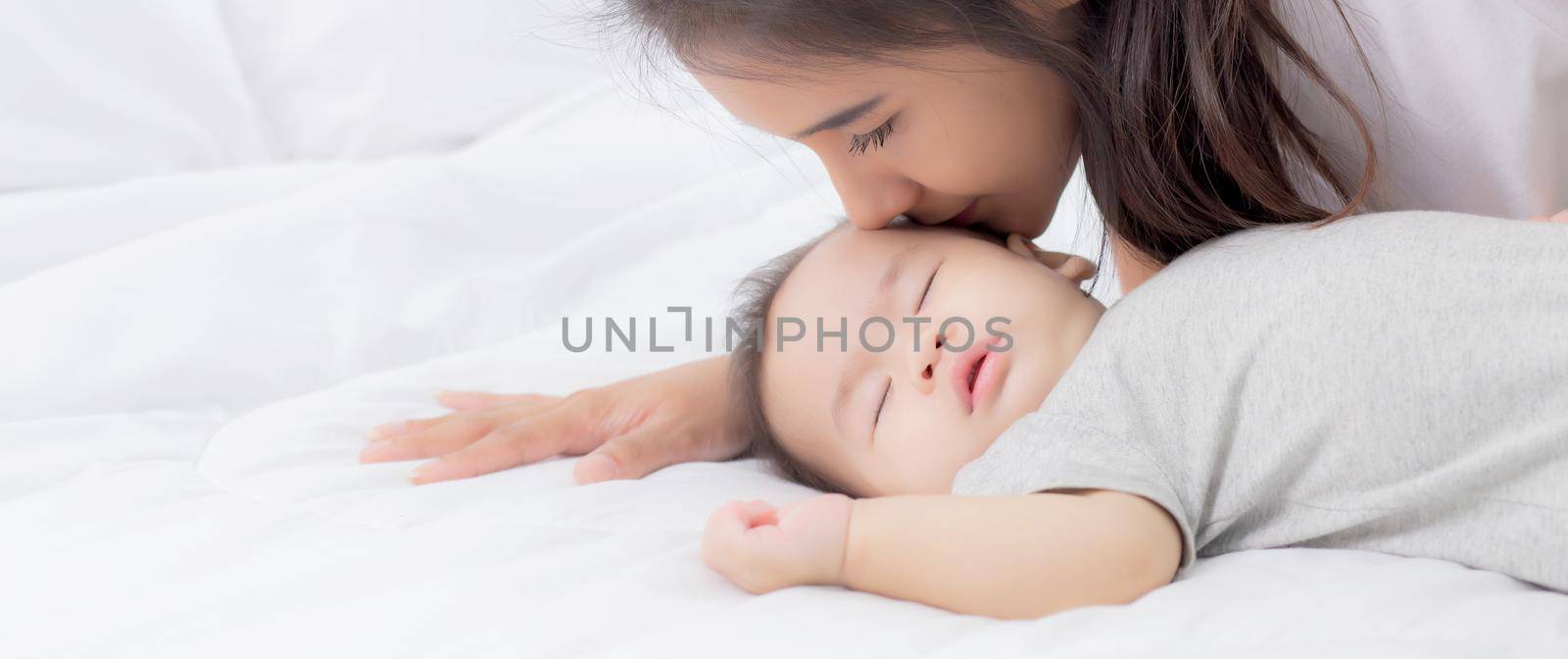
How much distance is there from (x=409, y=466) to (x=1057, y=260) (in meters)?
0.67

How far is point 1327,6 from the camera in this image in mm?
1128

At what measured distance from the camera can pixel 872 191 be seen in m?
1.10

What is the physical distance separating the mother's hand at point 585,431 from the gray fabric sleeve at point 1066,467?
1.07 ft

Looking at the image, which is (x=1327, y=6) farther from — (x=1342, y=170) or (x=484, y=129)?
(x=484, y=129)

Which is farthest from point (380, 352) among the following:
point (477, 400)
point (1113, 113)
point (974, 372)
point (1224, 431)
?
point (1224, 431)

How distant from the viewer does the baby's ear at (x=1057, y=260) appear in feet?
3.99

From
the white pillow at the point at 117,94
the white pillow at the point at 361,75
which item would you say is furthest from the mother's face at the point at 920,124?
the white pillow at the point at 117,94

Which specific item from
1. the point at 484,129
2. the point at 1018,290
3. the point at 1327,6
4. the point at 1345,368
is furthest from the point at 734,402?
the point at 484,129

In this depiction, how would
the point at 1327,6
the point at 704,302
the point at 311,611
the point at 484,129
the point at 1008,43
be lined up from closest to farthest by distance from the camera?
the point at 311,611 < the point at 1008,43 < the point at 1327,6 < the point at 704,302 < the point at 484,129

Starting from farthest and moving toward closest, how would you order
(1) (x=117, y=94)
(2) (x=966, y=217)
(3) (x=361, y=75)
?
(3) (x=361, y=75) < (1) (x=117, y=94) < (2) (x=966, y=217)

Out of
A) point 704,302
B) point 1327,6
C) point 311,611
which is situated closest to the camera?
point 311,611

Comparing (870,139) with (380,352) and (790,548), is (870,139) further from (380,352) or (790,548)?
(380,352)

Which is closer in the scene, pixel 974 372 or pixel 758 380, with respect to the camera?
pixel 974 372

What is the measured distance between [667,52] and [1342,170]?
638mm
